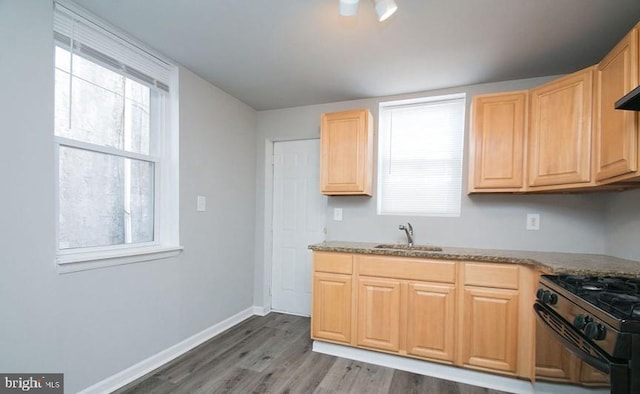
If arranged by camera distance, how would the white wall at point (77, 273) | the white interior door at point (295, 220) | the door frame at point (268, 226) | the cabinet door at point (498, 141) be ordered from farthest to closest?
1. the door frame at point (268, 226)
2. the white interior door at point (295, 220)
3. the cabinet door at point (498, 141)
4. the white wall at point (77, 273)

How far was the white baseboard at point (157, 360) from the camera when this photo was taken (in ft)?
6.26

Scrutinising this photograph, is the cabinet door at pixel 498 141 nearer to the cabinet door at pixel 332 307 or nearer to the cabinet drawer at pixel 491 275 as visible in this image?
the cabinet drawer at pixel 491 275

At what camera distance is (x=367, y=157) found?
274 cm

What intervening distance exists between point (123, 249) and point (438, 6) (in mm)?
2643

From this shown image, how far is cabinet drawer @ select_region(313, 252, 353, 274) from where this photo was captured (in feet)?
8.21

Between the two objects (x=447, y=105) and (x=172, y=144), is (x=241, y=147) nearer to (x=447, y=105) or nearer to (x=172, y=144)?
(x=172, y=144)

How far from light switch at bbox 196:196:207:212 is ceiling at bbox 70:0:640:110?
1.13m

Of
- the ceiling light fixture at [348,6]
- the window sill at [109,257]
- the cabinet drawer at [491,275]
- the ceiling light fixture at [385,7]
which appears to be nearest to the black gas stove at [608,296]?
the cabinet drawer at [491,275]

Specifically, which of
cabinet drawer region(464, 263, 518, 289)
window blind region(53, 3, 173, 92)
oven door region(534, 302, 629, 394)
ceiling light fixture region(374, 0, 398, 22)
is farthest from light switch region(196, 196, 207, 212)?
oven door region(534, 302, 629, 394)

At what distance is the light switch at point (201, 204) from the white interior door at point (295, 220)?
3.22 feet

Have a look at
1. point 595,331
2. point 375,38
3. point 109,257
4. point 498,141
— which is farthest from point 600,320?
point 109,257

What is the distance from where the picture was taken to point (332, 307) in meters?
2.54

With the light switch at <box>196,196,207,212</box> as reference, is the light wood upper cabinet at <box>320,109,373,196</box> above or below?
above

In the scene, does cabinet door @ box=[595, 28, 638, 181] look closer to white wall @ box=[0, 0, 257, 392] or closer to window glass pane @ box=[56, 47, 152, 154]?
white wall @ box=[0, 0, 257, 392]
